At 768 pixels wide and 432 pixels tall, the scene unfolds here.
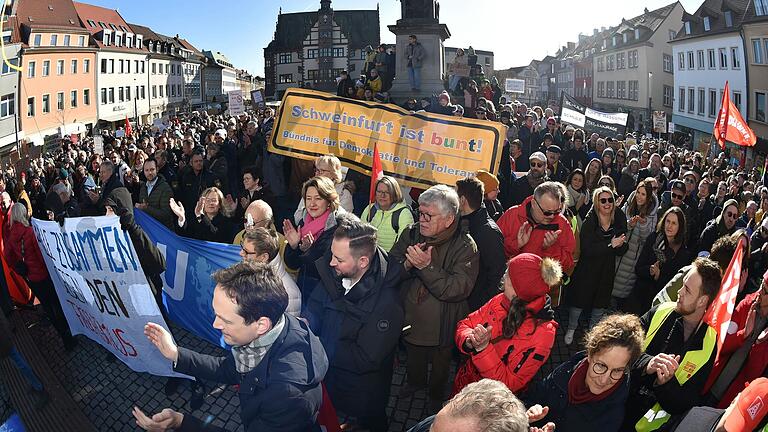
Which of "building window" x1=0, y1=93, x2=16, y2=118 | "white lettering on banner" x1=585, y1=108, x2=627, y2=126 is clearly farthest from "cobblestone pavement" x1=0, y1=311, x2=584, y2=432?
"building window" x1=0, y1=93, x2=16, y2=118

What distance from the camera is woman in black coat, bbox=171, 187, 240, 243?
6281 mm

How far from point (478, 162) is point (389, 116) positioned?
1461 mm

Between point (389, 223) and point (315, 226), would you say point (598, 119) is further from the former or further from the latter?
point (315, 226)

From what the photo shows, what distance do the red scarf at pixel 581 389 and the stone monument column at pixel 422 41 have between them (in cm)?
1519

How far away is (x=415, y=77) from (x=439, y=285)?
557 inches

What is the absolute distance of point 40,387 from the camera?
5707 mm

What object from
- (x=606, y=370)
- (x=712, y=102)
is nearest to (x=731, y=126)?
(x=606, y=370)

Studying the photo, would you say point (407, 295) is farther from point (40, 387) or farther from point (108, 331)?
point (40, 387)

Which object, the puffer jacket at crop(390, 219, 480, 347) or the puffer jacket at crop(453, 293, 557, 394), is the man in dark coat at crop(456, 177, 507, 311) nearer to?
the puffer jacket at crop(390, 219, 480, 347)

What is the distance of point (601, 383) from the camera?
2902 mm

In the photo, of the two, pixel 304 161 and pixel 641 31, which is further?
pixel 641 31

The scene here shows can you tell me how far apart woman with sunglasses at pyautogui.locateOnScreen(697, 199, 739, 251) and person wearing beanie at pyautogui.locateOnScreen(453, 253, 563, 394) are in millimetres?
4677

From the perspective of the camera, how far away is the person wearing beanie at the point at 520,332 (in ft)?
11.2

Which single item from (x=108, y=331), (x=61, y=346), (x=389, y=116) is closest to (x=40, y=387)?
(x=108, y=331)
